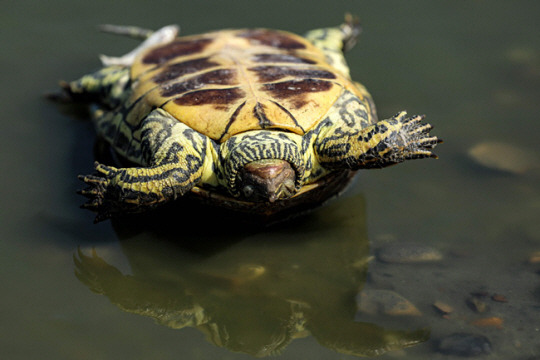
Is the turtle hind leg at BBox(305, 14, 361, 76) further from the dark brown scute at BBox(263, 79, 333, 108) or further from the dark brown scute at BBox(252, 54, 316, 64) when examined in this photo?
the dark brown scute at BBox(263, 79, 333, 108)

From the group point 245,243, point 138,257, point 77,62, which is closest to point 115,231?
point 138,257

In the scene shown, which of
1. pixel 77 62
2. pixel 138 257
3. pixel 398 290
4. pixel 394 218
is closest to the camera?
pixel 398 290

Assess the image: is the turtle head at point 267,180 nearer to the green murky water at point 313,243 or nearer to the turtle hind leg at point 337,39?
the green murky water at point 313,243

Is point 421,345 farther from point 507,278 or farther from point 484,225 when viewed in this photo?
point 484,225

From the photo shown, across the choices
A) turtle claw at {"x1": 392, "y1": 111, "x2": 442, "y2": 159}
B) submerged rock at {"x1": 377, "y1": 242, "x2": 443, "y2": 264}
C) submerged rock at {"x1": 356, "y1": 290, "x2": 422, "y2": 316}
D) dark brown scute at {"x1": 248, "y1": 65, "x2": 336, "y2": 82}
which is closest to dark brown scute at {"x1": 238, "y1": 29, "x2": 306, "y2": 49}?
dark brown scute at {"x1": 248, "y1": 65, "x2": 336, "y2": 82}

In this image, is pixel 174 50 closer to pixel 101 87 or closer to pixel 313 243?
pixel 101 87

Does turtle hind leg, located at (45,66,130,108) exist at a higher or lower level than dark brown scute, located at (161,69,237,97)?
lower

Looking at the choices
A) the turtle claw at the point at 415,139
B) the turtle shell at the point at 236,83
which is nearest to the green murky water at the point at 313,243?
the turtle claw at the point at 415,139
